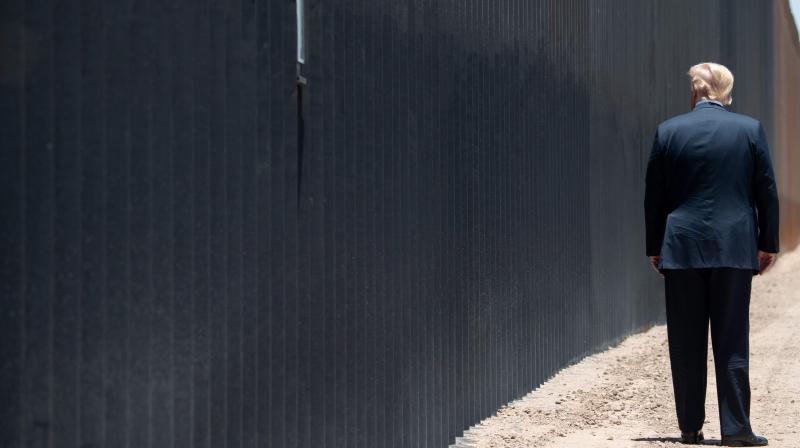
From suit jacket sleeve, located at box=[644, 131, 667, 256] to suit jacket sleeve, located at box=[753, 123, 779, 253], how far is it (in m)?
0.46

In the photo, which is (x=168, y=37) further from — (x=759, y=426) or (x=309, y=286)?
(x=759, y=426)

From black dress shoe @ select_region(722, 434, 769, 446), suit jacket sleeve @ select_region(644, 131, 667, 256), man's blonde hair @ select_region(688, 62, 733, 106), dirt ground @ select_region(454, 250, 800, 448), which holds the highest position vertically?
man's blonde hair @ select_region(688, 62, 733, 106)

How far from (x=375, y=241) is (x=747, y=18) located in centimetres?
1800

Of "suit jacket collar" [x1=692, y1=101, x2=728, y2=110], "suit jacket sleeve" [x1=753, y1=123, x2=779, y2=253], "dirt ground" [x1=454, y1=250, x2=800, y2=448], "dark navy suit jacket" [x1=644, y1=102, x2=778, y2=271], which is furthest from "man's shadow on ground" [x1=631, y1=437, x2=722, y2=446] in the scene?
"suit jacket collar" [x1=692, y1=101, x2=728, y2=110]

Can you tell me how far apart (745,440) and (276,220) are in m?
2.87

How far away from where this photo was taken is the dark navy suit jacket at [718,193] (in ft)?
20.2

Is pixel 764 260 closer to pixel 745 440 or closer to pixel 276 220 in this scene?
pixel 745 440

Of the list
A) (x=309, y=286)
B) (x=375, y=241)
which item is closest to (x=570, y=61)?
(x=375, y=241)

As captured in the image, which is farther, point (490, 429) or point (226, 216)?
point (490, 429)

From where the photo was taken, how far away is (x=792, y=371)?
9.32 m

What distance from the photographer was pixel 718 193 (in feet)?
20.3

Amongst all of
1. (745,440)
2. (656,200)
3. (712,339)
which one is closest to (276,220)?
(656,200)

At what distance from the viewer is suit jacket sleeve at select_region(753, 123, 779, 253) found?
20.2 ft

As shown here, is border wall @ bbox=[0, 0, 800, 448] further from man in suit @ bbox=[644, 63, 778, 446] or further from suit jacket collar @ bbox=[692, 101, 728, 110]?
suit jacket collar @ bbox=[692, 101, 728, 110]
